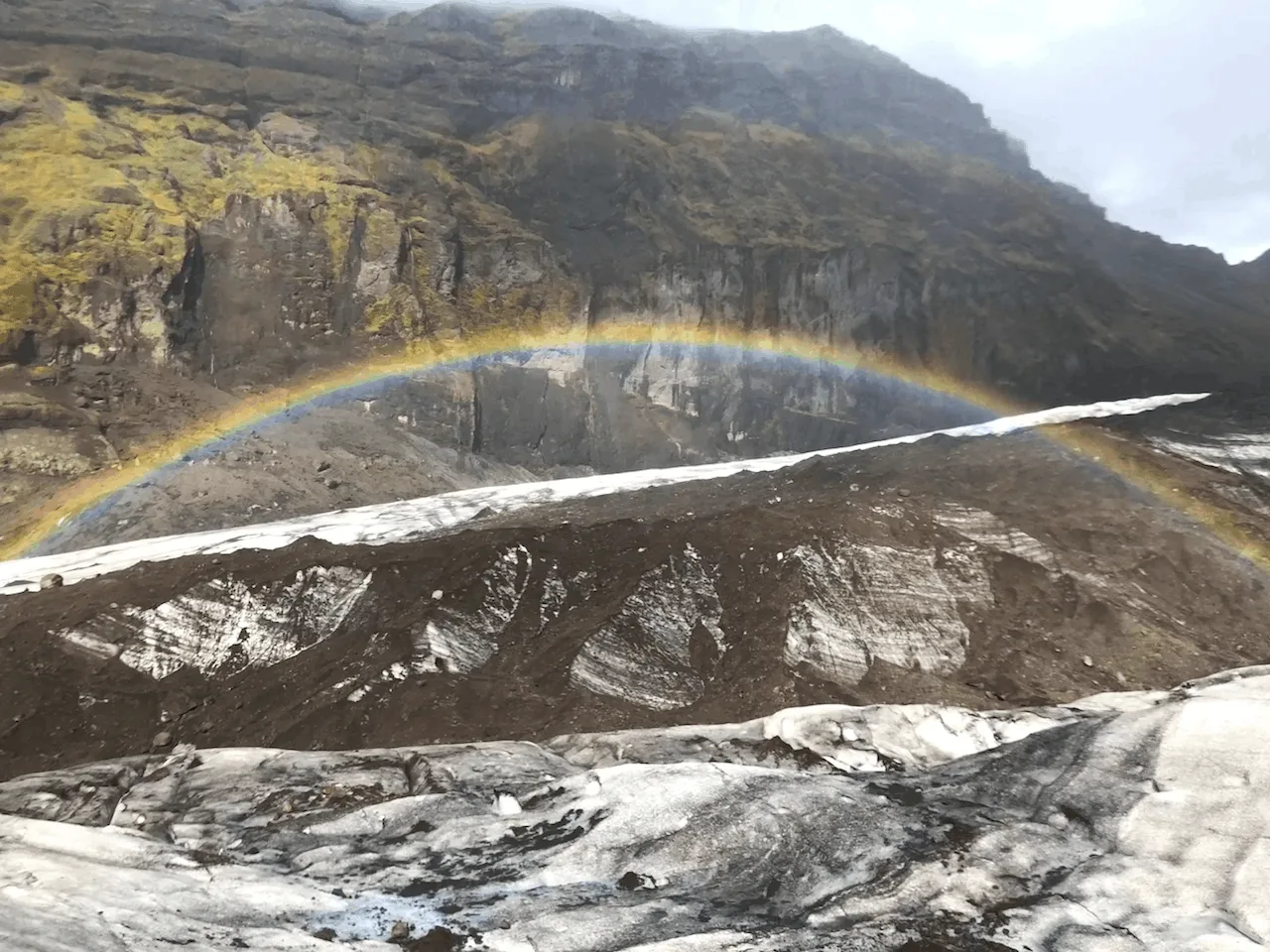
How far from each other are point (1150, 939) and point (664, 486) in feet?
69.2

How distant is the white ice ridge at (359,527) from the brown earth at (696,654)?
281 centimetres

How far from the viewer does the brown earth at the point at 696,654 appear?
12953 mm

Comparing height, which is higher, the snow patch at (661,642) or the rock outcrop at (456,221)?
the rock outcrop at (456,221)

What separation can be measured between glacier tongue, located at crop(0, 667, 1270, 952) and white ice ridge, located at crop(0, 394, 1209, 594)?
12.0 meters

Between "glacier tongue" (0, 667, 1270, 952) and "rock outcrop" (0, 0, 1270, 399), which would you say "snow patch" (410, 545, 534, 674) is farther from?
"rock outcrop" (0, 0, 1270, 399)

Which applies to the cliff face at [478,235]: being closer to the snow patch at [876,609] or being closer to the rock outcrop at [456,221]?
the rock outcrop at [456,221]

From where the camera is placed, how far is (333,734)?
12438 millimetres

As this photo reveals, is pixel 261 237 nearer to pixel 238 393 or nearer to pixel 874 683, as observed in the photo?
pixel 238 393

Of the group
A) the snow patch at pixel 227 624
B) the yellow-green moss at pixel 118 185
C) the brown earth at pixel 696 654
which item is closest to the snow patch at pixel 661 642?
the brown earth at pixel 696 654

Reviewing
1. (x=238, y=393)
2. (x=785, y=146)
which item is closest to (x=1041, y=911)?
(x=238, y=393)

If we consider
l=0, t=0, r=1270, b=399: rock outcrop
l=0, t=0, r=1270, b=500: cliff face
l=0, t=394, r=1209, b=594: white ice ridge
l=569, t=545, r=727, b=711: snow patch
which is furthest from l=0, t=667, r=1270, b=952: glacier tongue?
l=0, t=0, r=1270, b=399: rock outcrop

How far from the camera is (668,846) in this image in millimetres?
8219

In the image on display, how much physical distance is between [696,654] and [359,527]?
1282 cm

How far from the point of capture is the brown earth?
12953 millimetres
